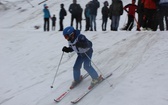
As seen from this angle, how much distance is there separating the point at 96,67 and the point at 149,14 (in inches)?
212

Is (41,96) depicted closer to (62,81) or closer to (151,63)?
(62,81)

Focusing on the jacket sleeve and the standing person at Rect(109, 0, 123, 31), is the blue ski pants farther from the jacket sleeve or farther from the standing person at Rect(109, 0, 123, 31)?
the standing person at Rect(109, 0, 123, 31)

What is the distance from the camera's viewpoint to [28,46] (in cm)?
1570

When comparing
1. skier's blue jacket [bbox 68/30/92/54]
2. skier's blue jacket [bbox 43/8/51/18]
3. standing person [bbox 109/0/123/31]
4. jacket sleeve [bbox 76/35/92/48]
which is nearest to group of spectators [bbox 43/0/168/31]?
standing person [bbox 109/0/123/31]

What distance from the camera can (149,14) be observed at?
1332 centimetres

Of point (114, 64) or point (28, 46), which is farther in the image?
point (28, 46)

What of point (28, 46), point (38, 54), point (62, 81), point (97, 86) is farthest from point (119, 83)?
point (28, 46)

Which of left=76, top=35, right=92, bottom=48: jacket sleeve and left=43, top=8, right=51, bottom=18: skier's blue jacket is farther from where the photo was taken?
left=43, top=8, right=51, bottom=18: skier's blue jacket

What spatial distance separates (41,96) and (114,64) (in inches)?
105

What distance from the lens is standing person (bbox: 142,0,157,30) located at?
1291 cm

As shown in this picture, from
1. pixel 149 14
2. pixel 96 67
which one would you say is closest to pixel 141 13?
pixel 149 14

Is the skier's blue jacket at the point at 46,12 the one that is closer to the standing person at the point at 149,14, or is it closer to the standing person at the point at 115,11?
the standing person at the point at 115,11

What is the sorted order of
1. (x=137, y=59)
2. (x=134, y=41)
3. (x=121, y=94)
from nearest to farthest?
(x=121, y=94) < (x=137, y=59) < (x=134, y=41)

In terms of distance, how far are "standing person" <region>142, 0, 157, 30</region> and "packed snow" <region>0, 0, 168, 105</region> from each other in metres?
0.90
